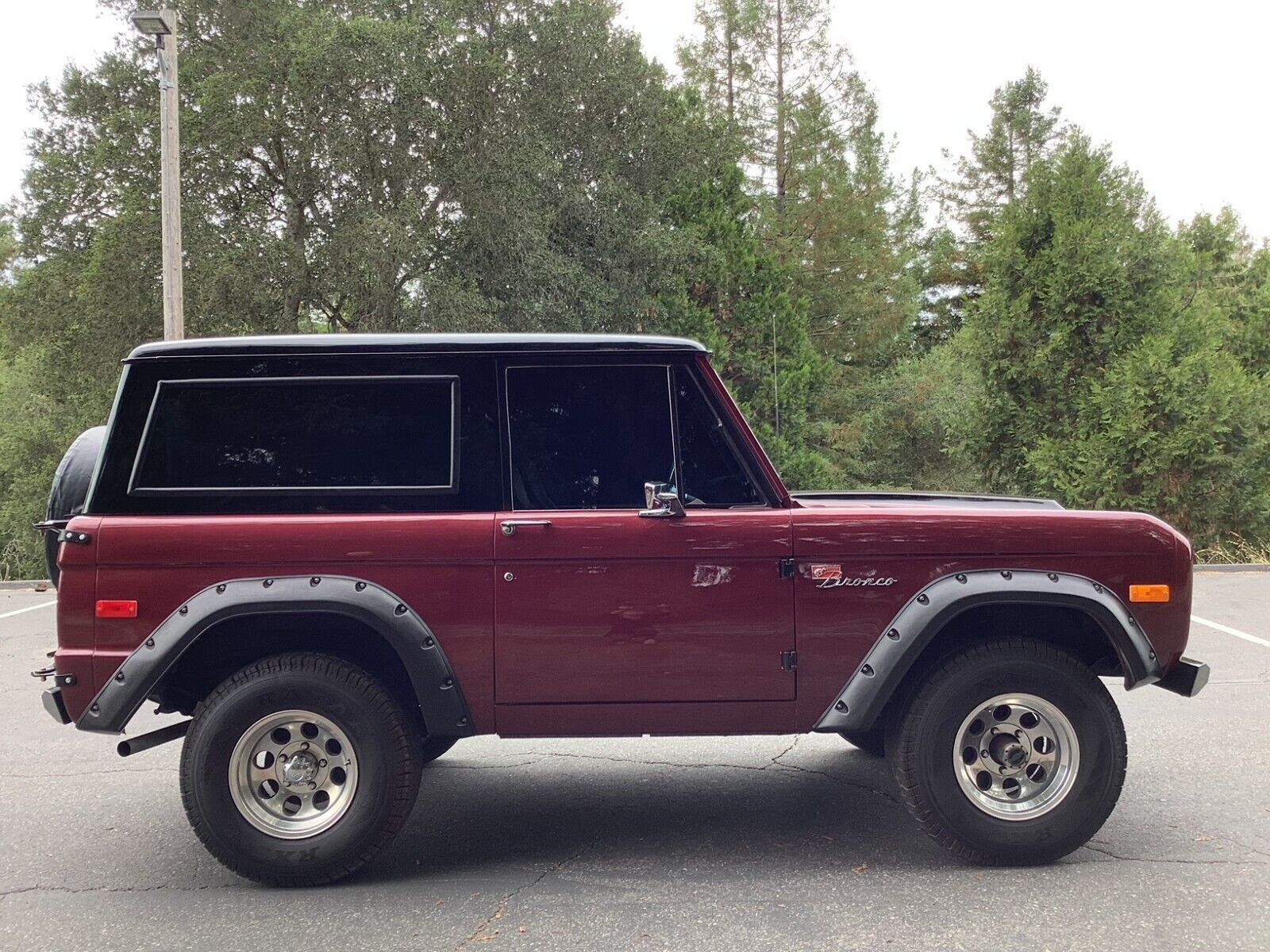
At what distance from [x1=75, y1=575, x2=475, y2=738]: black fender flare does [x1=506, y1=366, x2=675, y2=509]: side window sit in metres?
0.70

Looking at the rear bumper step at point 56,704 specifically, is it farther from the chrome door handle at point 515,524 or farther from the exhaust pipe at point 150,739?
the chrome door handle at point 515,524

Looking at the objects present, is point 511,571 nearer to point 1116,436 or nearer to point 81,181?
point 1116,436

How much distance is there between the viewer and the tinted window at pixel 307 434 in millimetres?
3969

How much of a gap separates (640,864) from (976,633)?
160 centimetres

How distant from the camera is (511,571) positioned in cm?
388

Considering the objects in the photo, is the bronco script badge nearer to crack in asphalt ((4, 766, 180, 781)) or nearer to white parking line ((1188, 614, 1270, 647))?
crack in asphalt ((4, 766, 180, 781))

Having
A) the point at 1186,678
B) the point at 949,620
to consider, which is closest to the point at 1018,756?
the point at 949,620

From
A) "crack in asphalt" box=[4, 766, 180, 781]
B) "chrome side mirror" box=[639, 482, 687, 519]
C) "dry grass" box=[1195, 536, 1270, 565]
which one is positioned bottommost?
"dry grass" box=[1195, 536, 1270, 565]

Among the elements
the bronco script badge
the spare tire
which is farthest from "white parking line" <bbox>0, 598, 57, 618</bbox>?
the bronco script badge

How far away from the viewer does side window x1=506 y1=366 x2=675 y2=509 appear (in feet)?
13.2

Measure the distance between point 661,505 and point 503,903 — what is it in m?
1.52

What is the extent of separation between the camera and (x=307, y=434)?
13.1ft

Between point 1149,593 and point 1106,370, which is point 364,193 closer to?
point 1106,370

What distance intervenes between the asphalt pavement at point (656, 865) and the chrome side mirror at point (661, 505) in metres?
1.36
